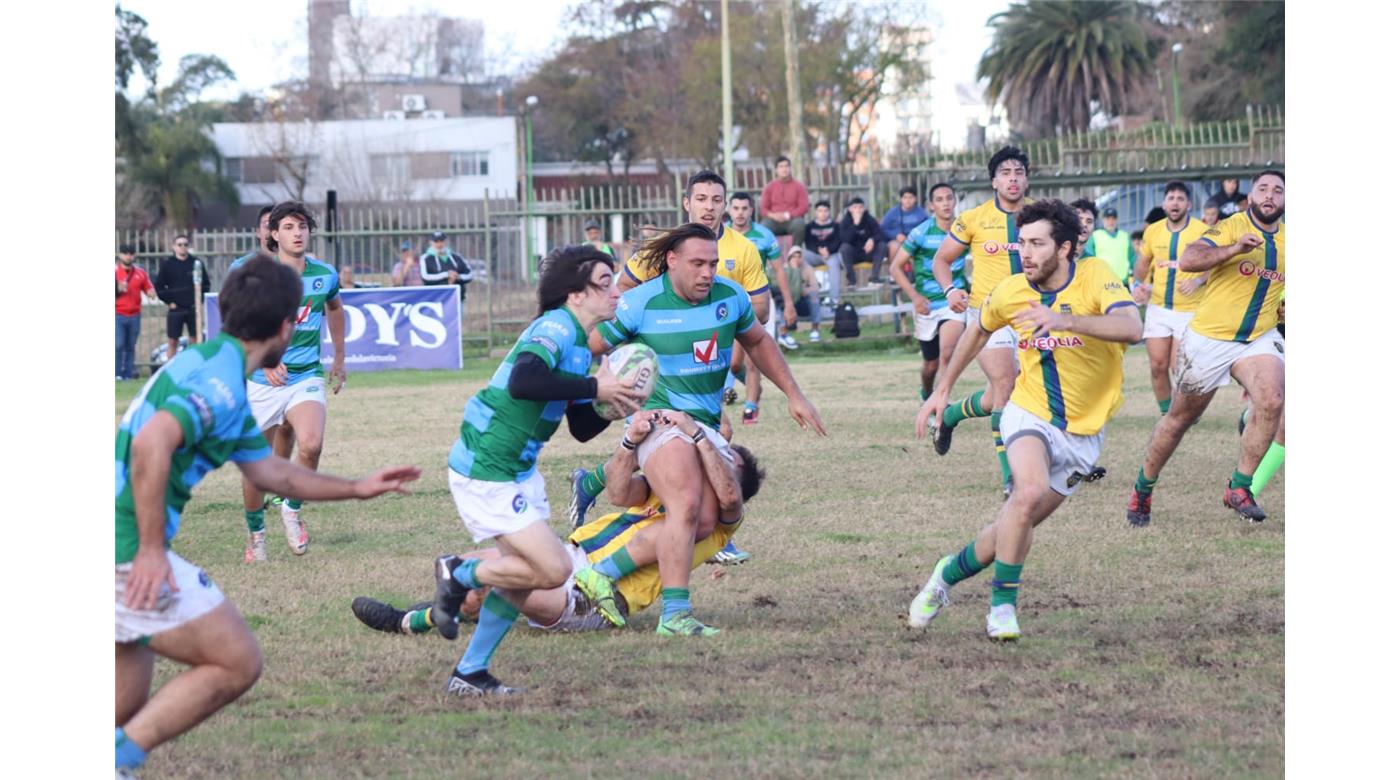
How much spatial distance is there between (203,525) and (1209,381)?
6.62 metres

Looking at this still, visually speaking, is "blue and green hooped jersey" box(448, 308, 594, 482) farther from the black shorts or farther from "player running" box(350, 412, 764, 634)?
the black shorts

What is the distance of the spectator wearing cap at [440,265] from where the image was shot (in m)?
25.3

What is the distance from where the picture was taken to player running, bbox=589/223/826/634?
24.1 ft

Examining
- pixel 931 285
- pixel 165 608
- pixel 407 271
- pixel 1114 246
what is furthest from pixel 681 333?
pixel 407 271

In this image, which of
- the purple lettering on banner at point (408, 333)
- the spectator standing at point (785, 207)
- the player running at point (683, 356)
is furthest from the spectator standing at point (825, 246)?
the player running at point (683, 356)

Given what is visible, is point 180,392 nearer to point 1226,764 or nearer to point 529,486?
point 529,486

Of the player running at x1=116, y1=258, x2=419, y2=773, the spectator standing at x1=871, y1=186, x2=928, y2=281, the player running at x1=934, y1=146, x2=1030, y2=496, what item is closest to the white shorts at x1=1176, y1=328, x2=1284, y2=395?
the player running at x1=934, y1=146, x2=1030, y2=496

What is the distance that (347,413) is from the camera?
60.1 ft

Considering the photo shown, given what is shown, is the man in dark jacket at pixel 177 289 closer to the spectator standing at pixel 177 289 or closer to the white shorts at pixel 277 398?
the spectator standing at pixel 177 289

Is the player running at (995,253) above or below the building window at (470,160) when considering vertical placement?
below

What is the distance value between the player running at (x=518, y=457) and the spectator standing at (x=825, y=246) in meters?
20.1

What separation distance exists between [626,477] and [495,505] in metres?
1.53

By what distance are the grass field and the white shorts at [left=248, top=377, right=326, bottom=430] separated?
84 centimetres

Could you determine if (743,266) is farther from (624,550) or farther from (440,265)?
(440,265)
